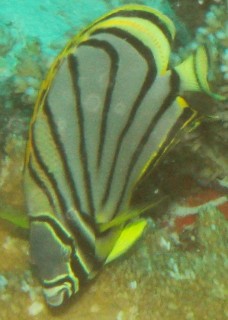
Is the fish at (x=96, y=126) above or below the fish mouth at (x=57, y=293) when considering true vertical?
above

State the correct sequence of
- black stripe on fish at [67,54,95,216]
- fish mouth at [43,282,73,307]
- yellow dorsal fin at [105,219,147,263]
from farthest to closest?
yellow dorsal fin at [105,219,147,263], fish mouth at [43,282,73,307], black stripe on fish at [67,54,95,216]

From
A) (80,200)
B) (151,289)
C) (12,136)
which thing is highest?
(80,200)

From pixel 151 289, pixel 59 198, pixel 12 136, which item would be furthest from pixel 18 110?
pixel 151 289

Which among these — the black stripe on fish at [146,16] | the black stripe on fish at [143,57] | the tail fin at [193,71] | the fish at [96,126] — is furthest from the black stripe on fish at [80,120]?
the tail fin at [193,71]

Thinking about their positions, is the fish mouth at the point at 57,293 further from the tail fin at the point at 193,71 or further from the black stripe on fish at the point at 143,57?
the tail fin at the point at 193,71

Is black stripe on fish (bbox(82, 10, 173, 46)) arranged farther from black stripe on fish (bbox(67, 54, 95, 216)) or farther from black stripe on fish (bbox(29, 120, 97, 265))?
black stripe on fish (bbox(29, 120, 97, 265))

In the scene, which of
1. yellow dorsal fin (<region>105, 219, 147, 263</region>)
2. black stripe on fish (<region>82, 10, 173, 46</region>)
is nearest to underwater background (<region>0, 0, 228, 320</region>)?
yellow dorsal fin (<region>105, 219, 147, 263</region>)

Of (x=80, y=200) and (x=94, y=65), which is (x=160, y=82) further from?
(x=80, y=200)
